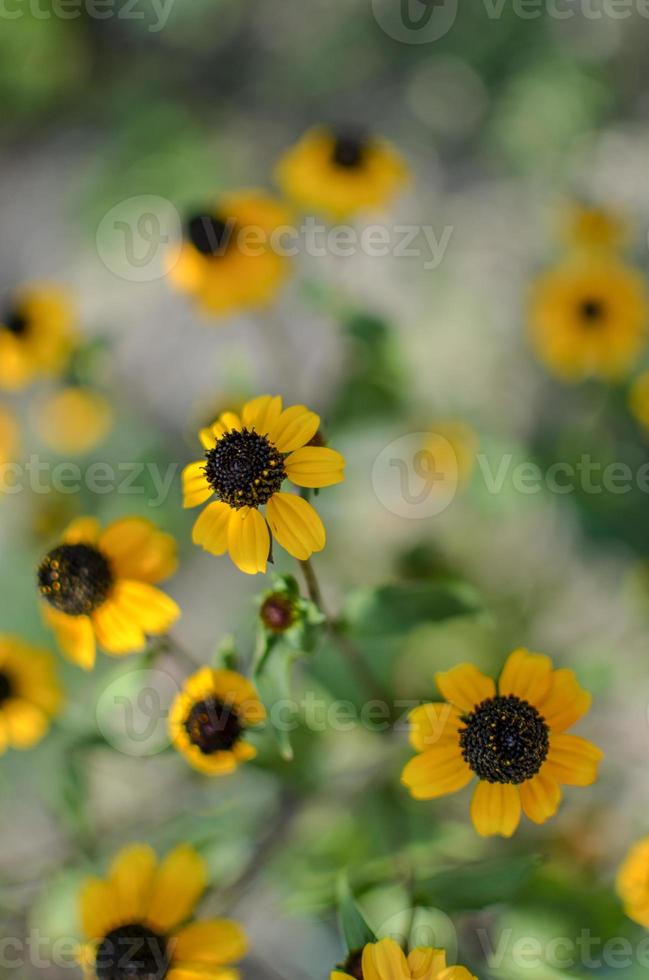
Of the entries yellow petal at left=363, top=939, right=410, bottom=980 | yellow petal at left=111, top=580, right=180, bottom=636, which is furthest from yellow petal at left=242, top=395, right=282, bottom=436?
yellow petal at left=363, top=939, right=410, bottom=980

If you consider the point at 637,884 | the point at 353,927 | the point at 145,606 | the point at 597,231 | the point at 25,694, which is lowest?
the point at 353,927

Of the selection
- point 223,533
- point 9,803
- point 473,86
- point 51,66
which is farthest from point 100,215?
point 223,533

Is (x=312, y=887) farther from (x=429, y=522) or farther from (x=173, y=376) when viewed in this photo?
(x=173, y=376)

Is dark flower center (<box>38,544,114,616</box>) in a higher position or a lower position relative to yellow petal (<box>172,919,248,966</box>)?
higher

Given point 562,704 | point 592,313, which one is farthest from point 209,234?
point 562,704

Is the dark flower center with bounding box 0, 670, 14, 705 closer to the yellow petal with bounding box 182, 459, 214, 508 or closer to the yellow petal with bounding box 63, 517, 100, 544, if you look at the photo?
the yellow petal with bounding box 63, 517, 100, 544

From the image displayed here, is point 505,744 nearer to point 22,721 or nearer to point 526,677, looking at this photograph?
point 526,677

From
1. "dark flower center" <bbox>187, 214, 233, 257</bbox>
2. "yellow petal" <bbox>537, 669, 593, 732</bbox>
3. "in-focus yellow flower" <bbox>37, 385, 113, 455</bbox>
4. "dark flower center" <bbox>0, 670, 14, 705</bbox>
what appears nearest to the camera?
"yellow petal" <bbox>537, 669, 593, 732</bbox>
